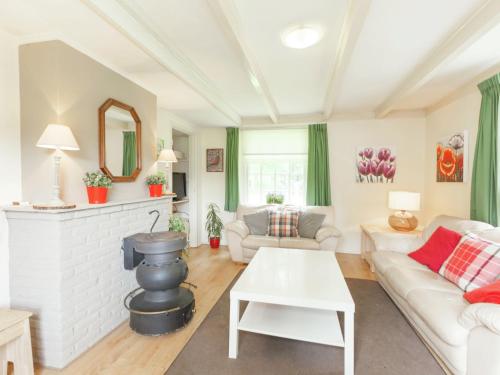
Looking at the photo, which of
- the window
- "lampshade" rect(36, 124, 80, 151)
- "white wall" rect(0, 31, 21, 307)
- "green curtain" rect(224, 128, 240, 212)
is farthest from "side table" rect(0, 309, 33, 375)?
the window

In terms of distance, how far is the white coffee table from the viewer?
5.07 feet

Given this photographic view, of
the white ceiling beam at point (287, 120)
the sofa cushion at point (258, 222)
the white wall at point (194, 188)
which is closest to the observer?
the sofa cushion at point (258, 222)

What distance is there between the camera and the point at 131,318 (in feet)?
6.48

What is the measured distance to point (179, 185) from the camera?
4.28 m

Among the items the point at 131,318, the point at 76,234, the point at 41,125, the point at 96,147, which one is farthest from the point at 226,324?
the point at 41,125

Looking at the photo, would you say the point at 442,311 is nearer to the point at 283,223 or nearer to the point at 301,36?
the point at 301,36

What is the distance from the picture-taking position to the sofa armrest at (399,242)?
8.96 ft

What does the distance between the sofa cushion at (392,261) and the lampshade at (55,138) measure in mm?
2820

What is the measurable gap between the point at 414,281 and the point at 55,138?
280cm

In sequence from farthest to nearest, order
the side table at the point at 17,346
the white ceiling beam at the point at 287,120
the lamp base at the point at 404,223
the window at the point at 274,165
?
the window at the point at 274,165
the white ceiling beam at the point at 287,120
the lamp base at the point at 404,223
the side table at the point at 17,346

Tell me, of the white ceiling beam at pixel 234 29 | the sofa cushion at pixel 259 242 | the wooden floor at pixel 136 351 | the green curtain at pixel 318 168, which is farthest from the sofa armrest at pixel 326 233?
the white ceiling beam at pixel 234 29

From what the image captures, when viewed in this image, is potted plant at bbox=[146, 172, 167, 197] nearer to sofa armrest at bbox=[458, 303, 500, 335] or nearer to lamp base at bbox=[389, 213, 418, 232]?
sofa armrest at bbox=[458, 303, 500, 335]

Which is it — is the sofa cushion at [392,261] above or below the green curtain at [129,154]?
below

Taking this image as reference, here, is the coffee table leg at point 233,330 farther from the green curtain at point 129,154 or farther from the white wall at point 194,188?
the white wall at point 194,188
